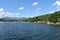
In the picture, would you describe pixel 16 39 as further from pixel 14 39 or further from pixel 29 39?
pixel 29 39

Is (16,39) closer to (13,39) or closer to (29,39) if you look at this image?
(13,39)

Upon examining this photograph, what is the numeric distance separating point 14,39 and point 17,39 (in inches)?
46.6

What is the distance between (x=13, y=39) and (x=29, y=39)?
611cm

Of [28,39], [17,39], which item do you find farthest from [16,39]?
[28,39]

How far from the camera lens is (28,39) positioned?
61.6 metres

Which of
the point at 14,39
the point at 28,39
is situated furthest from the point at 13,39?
the point at 28,39

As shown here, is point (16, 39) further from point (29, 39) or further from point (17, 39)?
point (29, 39)

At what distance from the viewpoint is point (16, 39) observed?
61.7 m

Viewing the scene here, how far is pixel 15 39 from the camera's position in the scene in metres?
61.8

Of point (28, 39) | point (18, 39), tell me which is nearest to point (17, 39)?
point (18, 39)

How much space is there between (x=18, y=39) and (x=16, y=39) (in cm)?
76

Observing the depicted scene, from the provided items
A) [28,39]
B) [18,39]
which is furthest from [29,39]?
[18,39]

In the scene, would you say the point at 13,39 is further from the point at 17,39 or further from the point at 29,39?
the point at 29,39

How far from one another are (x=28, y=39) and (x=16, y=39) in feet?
15.0
